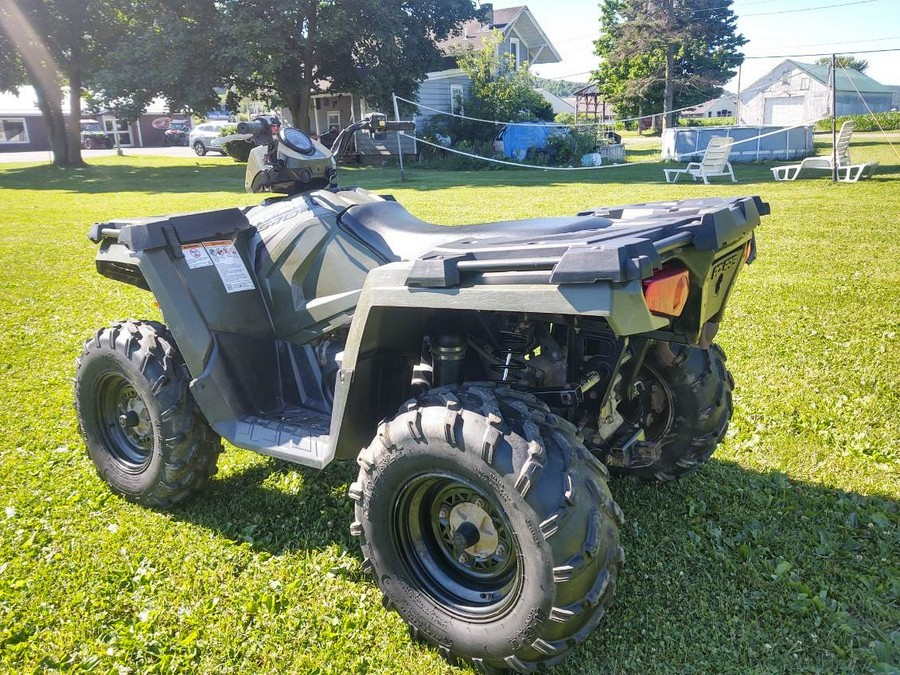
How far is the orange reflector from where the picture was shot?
202 cm

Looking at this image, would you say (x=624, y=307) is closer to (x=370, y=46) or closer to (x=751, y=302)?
(x=751, y=302)

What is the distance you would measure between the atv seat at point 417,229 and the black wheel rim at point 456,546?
2.99 feet

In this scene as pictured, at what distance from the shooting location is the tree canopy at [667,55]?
42.5m

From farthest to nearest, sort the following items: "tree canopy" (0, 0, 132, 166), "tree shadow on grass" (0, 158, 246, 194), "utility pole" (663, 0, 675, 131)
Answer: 1. "utility pole" (663, 0, 675, 131)
2. "tree canopy" (0, 0, 132, 166)
3. "tree shadow on grass" (0, 158, 246, 194)

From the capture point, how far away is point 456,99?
1206 inches

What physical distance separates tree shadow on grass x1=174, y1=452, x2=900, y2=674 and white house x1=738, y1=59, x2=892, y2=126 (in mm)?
48057

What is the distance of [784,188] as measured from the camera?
52.9 ft

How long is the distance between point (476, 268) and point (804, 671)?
5.84 ft

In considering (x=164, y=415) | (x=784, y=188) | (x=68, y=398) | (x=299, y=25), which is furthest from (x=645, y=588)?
(x=299, y=25)

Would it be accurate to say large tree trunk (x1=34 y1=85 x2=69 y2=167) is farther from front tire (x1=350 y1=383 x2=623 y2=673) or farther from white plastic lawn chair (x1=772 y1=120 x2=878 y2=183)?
front tire (x1=350 y1=383 x2=623 y2=673)

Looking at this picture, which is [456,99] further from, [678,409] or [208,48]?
[678,409]

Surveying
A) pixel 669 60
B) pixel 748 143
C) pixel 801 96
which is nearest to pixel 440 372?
pixel 748 143

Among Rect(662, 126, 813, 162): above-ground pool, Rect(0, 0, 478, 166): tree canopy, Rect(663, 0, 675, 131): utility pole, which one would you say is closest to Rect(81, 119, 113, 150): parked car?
Rect(0, 0, 478, 166): tree canopy

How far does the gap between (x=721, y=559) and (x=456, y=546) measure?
1271mm
